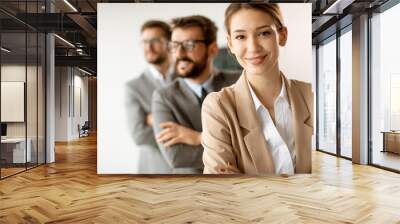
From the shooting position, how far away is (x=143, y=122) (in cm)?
644

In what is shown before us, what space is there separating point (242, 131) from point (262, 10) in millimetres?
1884

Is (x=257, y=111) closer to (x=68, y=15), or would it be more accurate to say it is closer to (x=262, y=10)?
(x=262, y=10)

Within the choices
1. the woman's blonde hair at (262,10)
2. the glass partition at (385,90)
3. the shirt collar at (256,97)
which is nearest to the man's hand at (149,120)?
the shirt collar at (256,97)

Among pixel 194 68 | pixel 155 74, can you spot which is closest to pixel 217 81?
pixel 194 68

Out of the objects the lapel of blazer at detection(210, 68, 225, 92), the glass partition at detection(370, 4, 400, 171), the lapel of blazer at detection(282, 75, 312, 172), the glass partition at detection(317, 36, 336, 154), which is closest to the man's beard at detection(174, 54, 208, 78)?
the lapel of blazer at detection(210, 68, 225, 92)

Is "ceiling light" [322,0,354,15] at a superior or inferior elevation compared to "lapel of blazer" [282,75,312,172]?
superior

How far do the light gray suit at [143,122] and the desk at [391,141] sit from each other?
4.24 meters

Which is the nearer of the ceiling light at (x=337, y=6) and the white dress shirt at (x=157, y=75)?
the white dress shirt at (x=157, y=75)

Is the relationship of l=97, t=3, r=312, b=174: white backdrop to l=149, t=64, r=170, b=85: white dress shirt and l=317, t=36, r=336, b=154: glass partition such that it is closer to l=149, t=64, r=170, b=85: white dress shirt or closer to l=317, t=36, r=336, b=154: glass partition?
l=149, t=64, r=170, b=85: white dress shirt

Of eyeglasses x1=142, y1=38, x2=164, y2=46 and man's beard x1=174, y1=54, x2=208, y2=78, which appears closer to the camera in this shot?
man's beard x1=174, y1=54, x2=208, y2=78

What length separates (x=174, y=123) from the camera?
633cm

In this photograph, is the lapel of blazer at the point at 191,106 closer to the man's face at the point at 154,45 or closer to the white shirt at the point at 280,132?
the man's face at the point at 154,45

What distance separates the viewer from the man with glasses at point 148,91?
6.38 metres

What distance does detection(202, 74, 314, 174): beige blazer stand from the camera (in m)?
6.07
